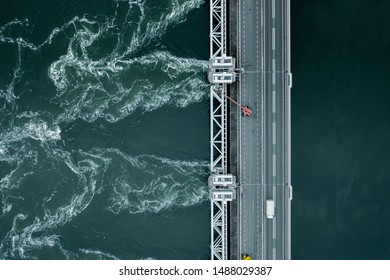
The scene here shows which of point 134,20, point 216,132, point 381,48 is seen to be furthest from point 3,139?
point 381,48

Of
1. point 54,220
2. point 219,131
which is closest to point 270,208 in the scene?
point 219,131

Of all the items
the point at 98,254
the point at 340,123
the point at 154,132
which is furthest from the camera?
the point at 340,123

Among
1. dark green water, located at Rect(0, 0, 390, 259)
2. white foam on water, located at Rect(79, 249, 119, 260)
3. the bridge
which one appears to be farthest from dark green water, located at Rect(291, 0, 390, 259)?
white foam on water, located at Rect(79, 249, 119, 260)

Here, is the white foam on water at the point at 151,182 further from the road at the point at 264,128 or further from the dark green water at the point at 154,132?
the road at the point at 264,128

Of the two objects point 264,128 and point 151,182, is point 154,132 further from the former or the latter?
point 264,128

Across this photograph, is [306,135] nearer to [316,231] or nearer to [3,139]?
[316,231]

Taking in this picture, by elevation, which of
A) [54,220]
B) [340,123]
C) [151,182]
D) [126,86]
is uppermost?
[126,86]
